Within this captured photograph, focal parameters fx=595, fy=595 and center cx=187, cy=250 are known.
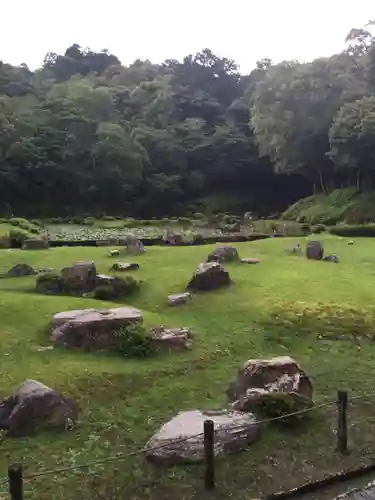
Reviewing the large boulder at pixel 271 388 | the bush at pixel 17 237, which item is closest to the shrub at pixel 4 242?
the bush at pixel 17 237

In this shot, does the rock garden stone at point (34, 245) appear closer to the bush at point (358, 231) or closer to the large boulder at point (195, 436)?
the bush at point (358, 231)

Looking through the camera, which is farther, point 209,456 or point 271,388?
point 271,388

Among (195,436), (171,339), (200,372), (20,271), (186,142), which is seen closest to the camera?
(195,436)

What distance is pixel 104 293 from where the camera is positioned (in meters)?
16.9

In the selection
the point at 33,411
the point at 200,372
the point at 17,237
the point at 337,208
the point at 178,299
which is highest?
the point at 337,208

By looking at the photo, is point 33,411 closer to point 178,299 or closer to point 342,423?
point 342,423

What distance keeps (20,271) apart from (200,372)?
9680mm

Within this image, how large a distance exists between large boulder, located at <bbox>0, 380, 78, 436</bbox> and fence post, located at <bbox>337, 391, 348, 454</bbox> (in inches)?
173

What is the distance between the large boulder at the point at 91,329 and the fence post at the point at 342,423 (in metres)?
5.58

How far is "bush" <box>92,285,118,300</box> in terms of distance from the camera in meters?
16.9

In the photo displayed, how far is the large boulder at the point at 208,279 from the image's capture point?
1755 cm

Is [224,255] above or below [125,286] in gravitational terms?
above

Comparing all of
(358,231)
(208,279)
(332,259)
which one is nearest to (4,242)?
(208,279)

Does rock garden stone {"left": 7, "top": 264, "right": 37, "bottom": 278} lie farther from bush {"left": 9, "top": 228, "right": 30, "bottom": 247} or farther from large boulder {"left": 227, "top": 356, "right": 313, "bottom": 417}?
large boulder {"left": 227, "top": 356, "right": 313, "bottom": 417}
